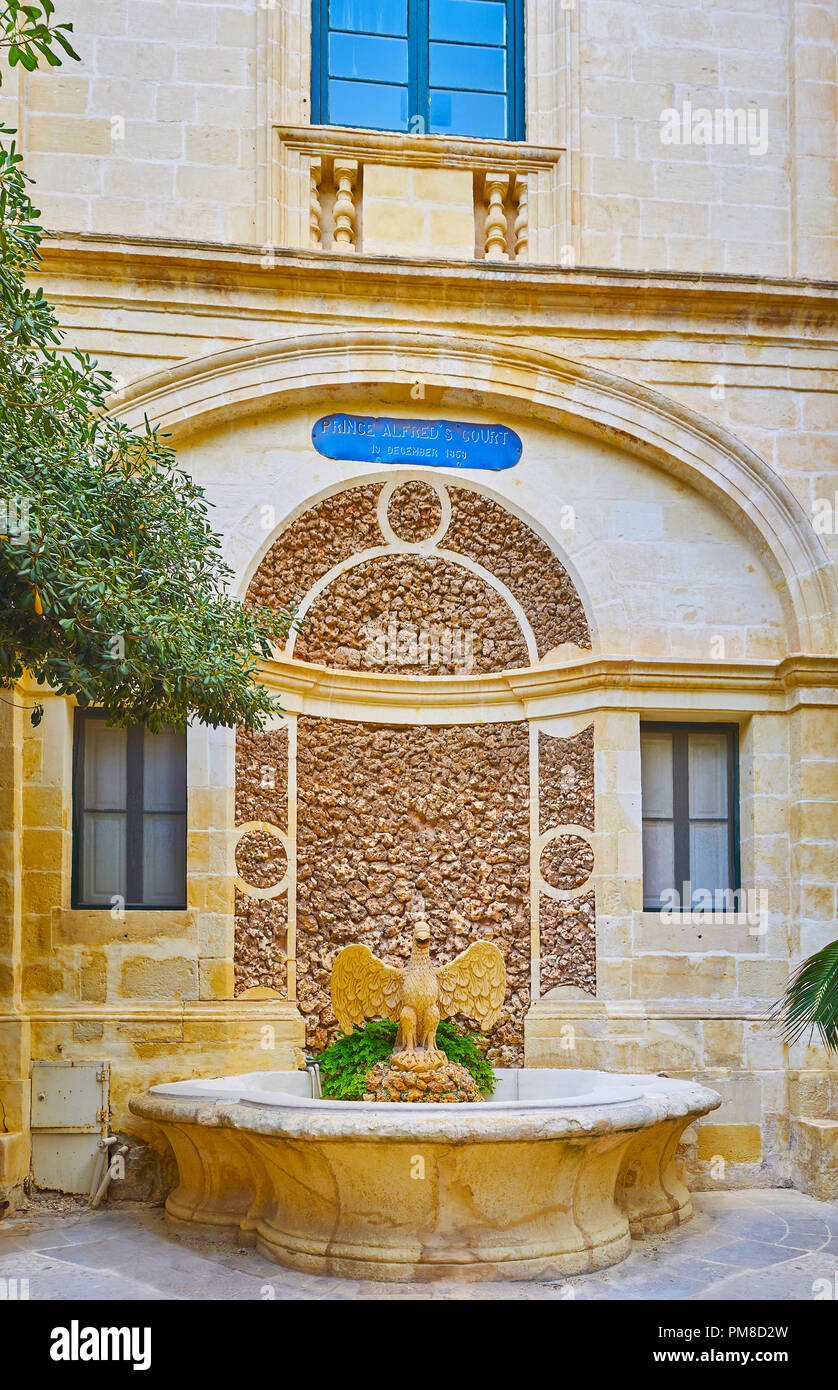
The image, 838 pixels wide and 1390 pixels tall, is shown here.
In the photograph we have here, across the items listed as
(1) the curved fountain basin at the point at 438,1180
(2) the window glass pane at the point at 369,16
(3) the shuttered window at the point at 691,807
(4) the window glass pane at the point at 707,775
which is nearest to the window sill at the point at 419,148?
(2) the window glass pane at the point at 369,16

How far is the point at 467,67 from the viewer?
8.45 meters

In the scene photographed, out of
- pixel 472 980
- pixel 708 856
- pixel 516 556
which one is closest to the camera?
pixel 472 980

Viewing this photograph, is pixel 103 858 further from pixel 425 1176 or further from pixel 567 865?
pixel 425 1176

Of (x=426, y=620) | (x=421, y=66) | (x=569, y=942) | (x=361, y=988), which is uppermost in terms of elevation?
(x=421, y=66)

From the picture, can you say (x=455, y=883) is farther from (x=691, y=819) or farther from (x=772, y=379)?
(x=772, y=379)

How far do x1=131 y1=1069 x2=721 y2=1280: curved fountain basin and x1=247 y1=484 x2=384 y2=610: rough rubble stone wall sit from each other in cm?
311

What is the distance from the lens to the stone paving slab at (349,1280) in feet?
17.4

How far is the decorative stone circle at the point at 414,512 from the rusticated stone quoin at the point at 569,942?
7.66 ft

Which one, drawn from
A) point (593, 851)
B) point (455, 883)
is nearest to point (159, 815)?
point (455, 883)

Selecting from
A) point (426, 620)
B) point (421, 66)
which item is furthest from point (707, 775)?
point (421, 66)

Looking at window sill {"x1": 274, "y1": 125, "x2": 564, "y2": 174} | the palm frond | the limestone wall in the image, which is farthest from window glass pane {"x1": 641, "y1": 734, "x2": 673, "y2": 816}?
window sill {"x1": 274, "y1": 125, "x2": 564, "y2": 174}

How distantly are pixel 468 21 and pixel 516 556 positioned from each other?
3.40m

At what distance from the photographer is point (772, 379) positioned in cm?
818

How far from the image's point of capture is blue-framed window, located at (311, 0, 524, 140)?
27.2ft
